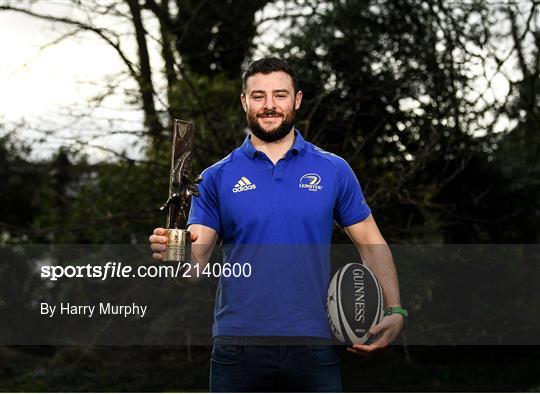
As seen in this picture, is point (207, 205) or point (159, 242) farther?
point (207, 205)

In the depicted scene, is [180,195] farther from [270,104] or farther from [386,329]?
[386,329]

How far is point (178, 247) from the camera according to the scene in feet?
11.2

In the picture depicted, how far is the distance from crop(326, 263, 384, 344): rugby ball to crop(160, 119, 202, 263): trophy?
2.33 ft

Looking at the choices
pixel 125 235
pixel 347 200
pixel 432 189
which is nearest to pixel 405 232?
pixel 432 189

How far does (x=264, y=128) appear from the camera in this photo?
3680 millimetres

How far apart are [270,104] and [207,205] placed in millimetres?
511

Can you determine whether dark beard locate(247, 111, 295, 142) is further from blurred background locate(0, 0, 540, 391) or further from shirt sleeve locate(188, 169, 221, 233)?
blurred background locate(0, 0, 540, 391)

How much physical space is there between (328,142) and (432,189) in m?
1.71

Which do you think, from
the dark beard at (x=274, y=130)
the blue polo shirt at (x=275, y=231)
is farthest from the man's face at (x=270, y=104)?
the blue polo shirt at (x=275, y=231)

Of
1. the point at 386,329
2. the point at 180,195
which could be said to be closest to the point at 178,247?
the point at 180,195

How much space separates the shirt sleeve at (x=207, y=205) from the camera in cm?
365

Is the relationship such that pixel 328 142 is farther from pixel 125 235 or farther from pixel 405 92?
pixel 125 235

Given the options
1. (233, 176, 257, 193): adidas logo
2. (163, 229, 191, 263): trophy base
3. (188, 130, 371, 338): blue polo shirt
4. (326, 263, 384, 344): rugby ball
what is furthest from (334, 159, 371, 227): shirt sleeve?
(163, 229, 191, 263): trophy base

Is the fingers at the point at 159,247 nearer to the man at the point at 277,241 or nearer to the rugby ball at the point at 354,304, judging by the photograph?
the man at the point at 277,241
